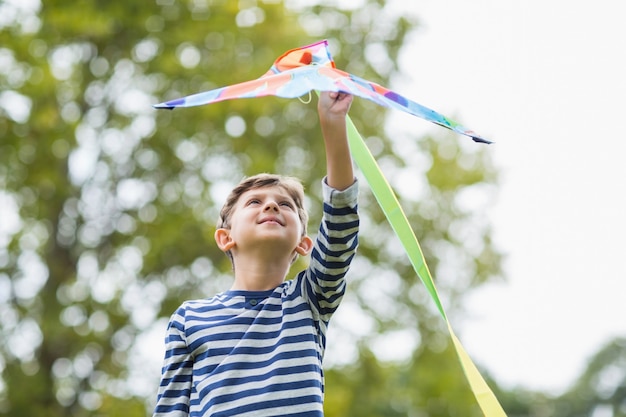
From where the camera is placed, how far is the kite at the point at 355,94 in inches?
89.0

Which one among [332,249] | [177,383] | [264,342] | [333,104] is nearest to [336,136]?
[333,104]

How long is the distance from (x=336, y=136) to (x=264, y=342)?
53 centimetres

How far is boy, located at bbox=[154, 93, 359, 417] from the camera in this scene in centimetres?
232

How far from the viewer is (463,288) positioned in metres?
12.9

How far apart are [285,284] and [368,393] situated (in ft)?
29.8

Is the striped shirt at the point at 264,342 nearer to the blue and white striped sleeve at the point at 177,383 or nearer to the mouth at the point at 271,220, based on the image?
the blue and white striped sleeve at the point at 177,383

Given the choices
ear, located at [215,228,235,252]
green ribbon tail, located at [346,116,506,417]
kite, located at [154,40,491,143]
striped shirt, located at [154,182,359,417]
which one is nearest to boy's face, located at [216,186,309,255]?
ear, located at [215,228,235,252]

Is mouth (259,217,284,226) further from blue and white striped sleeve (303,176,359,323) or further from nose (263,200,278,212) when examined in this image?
blue and white striped sleeve (303,176,359,323)

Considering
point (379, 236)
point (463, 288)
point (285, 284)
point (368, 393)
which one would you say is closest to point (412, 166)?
point (379, 236)

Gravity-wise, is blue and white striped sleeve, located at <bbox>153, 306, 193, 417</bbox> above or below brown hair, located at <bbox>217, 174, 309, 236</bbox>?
below

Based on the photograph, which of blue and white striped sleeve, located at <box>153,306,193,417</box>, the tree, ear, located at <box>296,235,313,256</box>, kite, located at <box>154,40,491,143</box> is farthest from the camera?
the tree

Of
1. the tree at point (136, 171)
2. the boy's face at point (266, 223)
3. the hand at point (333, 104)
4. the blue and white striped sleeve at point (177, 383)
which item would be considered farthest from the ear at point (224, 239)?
the tree at point (136, 171)

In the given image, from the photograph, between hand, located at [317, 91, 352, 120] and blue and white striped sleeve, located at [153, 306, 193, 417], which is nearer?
hand, located at [317, 91, 352, 120]

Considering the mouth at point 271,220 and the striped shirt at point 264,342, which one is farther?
the mouth at point 271,220
